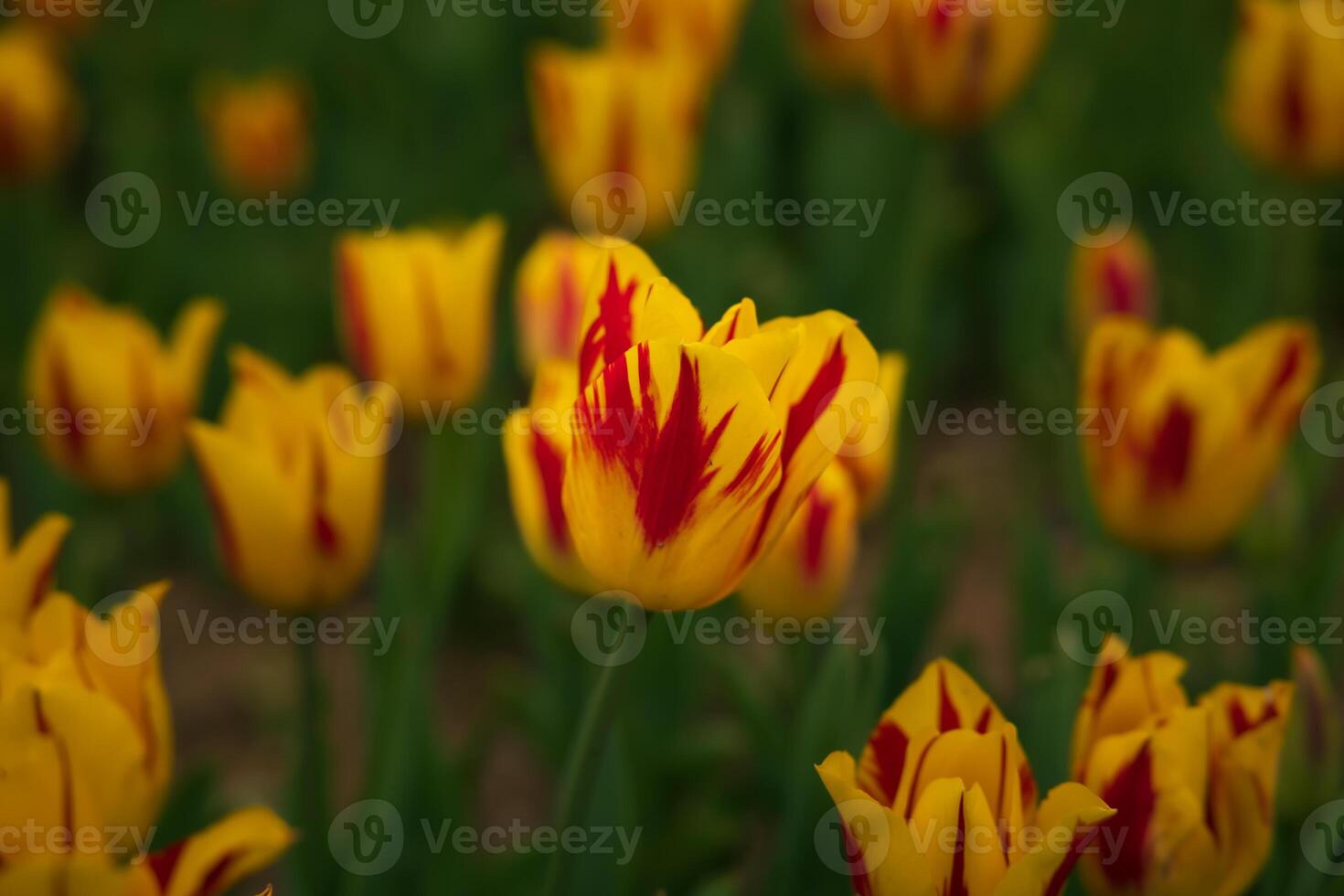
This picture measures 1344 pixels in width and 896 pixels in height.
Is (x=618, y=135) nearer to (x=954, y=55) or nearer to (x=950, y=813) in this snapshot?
(x=954, y=55)

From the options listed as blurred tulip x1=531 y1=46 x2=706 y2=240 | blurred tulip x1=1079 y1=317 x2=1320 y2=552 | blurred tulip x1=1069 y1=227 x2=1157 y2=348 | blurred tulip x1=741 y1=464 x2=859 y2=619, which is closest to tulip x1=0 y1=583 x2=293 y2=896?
blurred tulip x1=741 y1=464 x2=859 y2=619

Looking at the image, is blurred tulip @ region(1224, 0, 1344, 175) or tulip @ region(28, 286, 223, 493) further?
blurred tulip @ region(1224, 0, 1344, 175)

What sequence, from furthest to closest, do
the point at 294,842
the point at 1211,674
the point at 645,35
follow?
the point at 645,35, the point at 1211,674, the point at 294,842

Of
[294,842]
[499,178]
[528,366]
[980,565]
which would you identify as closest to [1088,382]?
[528,366]

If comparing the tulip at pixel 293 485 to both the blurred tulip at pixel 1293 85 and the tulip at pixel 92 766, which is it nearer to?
the tulip at pixel 92 766

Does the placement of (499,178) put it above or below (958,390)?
above

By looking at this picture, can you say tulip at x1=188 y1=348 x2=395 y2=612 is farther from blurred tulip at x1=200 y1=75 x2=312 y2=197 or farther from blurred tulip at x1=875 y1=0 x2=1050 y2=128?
blurred tulip at x1=200 y1=75 x2=312 y2=197

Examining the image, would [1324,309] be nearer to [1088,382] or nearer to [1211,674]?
[1211,674]
